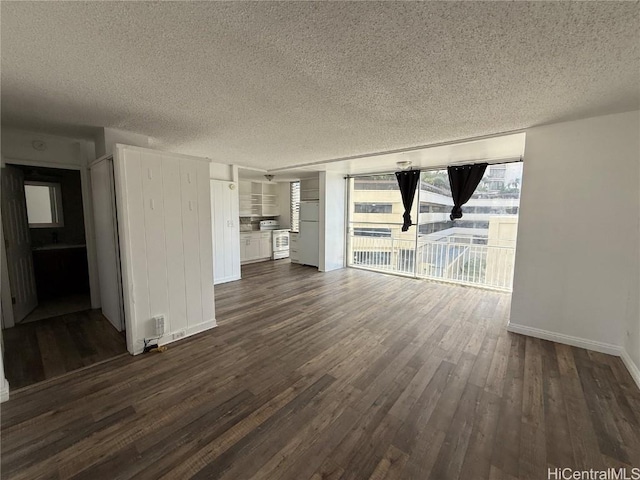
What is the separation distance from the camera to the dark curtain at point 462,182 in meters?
4.46

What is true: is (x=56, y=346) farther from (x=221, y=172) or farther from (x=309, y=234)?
(x=309, y=234)

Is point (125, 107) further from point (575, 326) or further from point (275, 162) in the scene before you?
point (575, 326)

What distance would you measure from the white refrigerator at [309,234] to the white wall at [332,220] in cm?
37

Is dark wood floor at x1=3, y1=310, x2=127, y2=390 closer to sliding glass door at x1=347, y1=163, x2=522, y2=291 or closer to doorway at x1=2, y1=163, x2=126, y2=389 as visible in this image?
doorway at x1=2, y1=163, x2=126, y2=389

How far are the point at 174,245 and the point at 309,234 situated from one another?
13.0ft

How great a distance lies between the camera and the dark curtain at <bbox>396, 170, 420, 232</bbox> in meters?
5.27

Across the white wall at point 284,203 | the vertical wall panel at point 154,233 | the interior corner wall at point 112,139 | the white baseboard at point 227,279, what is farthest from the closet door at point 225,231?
the white wall at point 284,203

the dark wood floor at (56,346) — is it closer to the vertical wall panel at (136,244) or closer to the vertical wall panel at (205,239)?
the vertical wall panel at (136,244)

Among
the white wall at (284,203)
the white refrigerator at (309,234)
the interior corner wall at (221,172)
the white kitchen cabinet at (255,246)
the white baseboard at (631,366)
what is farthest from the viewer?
the white wall at (284,203)

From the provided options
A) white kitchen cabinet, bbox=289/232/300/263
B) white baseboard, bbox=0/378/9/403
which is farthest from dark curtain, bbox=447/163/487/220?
white baseboard, bbox=0/378/9/403

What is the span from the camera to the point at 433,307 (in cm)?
380

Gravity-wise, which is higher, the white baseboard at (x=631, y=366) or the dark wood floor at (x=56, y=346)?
the white baseboard at (x=631, y=366)

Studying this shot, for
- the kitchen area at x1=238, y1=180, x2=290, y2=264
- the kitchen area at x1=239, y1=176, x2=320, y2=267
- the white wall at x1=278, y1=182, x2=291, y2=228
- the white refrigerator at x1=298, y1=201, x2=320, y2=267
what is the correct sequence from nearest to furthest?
the white refrigerator at x1=298, y1=201, x2=320, y2=267 → the kitchen area at x1=239, y1=176, x2=320, y2=267 → the kitchen area at x1=238, y1=180, x2=290, y2=264 → the white wall at x1=278, y1=182, x2=291, y2=228

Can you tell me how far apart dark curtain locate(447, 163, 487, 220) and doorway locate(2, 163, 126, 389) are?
17.3 feet
